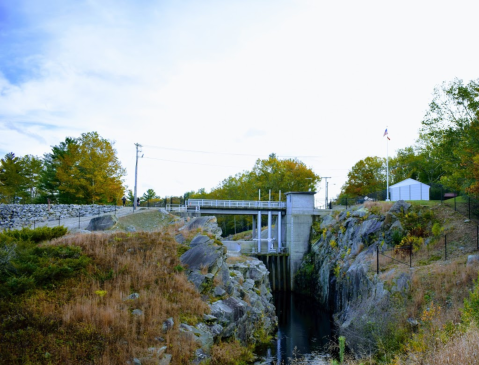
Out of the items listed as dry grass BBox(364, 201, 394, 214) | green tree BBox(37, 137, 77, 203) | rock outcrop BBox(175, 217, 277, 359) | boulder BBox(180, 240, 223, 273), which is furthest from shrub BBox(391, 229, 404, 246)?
green tree BBox(37, 137, 77, 203)

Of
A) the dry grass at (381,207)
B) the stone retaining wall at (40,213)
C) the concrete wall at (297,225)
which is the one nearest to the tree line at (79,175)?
the stone retaining wall at (40,213)

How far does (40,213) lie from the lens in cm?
3662

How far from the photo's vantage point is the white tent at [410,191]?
37.8 meters

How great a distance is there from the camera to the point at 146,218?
33312 mm

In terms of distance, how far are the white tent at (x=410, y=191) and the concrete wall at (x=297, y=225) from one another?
948 centimetres

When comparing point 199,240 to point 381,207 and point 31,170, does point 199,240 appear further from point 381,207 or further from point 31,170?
point 31,170

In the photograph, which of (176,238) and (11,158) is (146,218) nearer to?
(176,238)

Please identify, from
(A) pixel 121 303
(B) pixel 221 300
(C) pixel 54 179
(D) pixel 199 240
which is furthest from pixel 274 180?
(A) pixel 121 303

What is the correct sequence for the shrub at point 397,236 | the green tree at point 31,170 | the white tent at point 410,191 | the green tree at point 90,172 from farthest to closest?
1. the green tree at point 31,170
2. the green tree at point 90,172
3. the white tent at point 410,191
4. the shrub at point 397,236

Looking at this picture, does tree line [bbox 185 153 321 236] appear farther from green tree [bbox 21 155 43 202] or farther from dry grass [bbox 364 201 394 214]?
green tree [bbox 21 155 43 202]

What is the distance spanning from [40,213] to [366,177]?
4893cm

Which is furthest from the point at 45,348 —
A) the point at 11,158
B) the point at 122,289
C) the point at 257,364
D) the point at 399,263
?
the point at 11,158

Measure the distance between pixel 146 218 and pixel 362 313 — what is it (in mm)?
20395

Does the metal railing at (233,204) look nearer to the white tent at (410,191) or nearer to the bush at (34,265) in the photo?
the white tent at (410,191)
